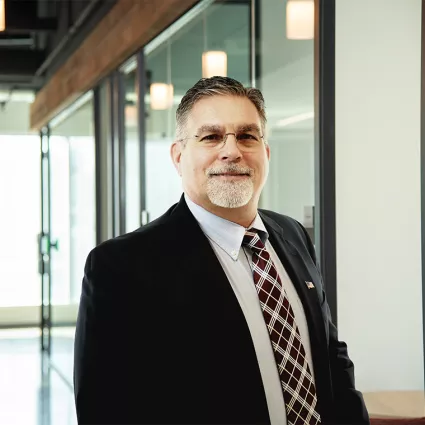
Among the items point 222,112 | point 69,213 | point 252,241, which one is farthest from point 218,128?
point 69,213

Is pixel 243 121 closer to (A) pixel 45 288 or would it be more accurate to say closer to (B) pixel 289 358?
(B) pixel 289 358

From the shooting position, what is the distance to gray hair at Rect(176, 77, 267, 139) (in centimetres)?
181

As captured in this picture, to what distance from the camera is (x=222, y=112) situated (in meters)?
1.81

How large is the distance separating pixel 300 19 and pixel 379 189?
77 cm

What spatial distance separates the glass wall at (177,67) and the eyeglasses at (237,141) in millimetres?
1748

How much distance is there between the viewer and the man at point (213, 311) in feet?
5.39

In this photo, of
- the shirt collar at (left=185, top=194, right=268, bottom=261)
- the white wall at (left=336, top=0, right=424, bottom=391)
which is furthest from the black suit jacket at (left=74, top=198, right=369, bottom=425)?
the white wall at (left=336, top=0, right=424, bottom=391)

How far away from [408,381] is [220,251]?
1526 millimetres

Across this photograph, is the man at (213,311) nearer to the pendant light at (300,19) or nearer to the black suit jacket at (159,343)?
the black suit jacket at (159,343)

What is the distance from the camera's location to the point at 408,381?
3033mm

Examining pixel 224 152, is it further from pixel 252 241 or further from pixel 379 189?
pixel 379 189

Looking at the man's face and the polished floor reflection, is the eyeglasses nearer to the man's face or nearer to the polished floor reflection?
the man's face

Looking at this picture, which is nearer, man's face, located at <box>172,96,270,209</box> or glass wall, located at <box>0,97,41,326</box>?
man's face, located at <box>172,96,270,209</box>

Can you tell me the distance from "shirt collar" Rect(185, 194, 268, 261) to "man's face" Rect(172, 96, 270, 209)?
22 millimetres
